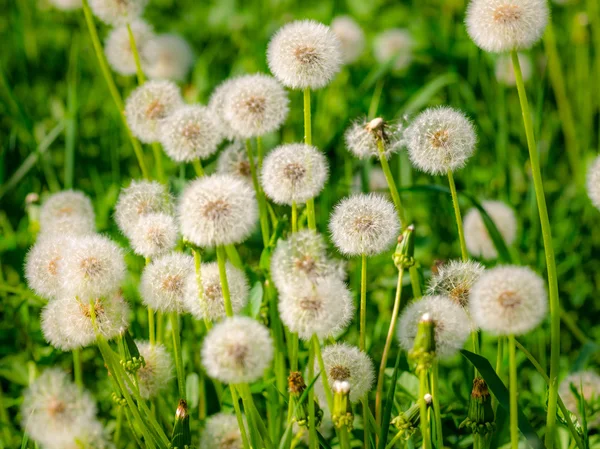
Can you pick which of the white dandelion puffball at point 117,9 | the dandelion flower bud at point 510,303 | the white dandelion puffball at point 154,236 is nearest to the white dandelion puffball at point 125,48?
the white dandelion puffball at point 117,9

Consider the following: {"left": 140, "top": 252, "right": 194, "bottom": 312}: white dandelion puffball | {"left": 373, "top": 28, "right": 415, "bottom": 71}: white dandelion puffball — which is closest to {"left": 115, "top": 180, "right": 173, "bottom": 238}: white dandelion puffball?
{"left": 140, "top": 252, "right": 194, "bottom": 312}: white dandelion puffball

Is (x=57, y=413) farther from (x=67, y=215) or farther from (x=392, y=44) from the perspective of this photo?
(x=392, y=44)

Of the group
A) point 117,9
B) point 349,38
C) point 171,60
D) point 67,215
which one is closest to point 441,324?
point 67,215

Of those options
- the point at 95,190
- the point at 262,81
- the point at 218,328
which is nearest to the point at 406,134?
the point at 262,81

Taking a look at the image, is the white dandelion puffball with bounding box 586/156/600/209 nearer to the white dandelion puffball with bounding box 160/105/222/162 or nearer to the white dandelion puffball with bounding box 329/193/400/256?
the white dandelion puffball with bounding box 329/193/400/256

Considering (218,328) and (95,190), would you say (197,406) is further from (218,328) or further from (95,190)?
(95,190)

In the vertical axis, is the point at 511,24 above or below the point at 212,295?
above
